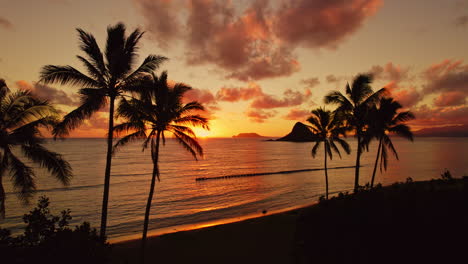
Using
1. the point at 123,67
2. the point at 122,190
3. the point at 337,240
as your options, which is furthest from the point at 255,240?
the point at 122,190

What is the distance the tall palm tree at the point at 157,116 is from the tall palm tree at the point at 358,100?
1244 centimetres

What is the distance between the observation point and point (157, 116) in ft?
46.4

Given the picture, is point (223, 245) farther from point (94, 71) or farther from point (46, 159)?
point (94, 71)

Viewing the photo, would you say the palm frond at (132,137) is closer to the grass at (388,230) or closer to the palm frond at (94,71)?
the palm frond at (94,71)

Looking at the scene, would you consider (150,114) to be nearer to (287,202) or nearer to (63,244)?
(63,244)

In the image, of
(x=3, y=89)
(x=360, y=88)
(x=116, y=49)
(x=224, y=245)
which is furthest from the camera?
(x=360, y=88)

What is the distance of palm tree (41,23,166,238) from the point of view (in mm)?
11148

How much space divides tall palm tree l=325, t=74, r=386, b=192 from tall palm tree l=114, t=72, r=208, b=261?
12442 mm

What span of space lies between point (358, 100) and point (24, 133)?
22.4 meters

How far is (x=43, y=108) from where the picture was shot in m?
11.0

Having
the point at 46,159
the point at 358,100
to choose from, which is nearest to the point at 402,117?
the point at 358,100

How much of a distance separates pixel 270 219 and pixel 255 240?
4726mm

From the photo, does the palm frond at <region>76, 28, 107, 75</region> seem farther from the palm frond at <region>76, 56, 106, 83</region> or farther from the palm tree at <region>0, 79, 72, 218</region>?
the palm tree at <region>0, 79, 72, 218</region>

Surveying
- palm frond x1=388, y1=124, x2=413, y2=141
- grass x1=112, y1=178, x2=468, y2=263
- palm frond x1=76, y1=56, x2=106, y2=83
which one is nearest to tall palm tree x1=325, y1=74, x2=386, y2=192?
palm frond x1=388, y1=124, x2=413, y2=141
